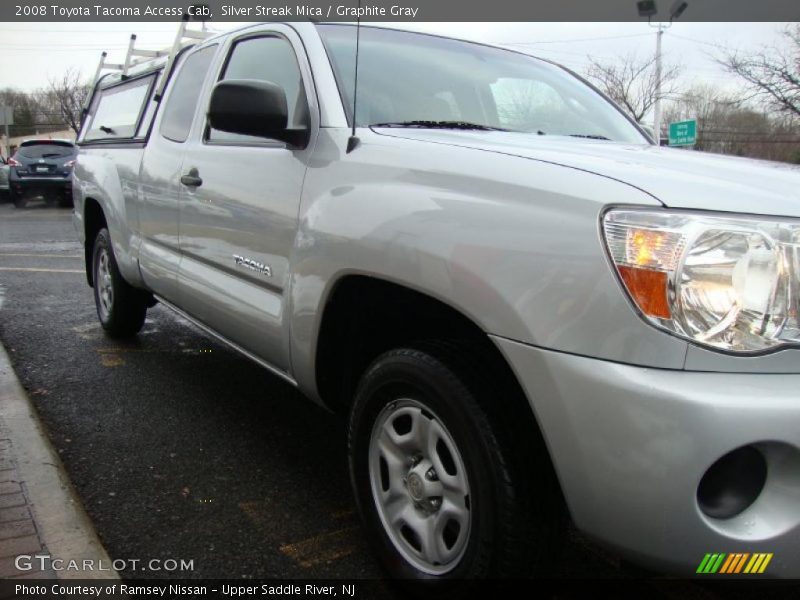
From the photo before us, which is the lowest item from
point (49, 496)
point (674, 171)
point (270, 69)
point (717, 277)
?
point (49, 496)

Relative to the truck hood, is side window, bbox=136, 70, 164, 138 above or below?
above

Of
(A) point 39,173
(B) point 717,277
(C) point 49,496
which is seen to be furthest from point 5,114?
(B) point 717,277

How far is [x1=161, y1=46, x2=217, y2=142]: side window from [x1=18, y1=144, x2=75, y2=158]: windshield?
1580 cm

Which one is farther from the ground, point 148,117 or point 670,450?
point 148,117

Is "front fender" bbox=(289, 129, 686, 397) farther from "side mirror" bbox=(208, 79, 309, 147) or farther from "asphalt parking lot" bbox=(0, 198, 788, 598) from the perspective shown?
"asphalt parking lot" bbox=(0, 198, 788, 598)

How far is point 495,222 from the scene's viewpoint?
168 cm

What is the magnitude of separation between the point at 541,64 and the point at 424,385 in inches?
86.5

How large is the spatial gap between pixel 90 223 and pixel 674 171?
4.49 metres

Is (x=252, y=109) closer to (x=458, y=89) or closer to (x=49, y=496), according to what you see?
(x=458, y=89)

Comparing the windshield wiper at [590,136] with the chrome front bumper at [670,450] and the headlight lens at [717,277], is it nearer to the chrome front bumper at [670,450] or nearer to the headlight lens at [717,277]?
the headlight lens at [717,277]

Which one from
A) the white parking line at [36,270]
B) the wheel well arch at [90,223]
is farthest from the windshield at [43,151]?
the wheel well arch at [90,223]

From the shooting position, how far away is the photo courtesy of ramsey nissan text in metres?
1.47

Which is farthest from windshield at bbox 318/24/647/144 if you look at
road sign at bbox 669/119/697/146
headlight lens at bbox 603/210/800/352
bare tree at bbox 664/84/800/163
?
bare tree at bbox 664/84/800/163

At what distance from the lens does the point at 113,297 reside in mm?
4707
